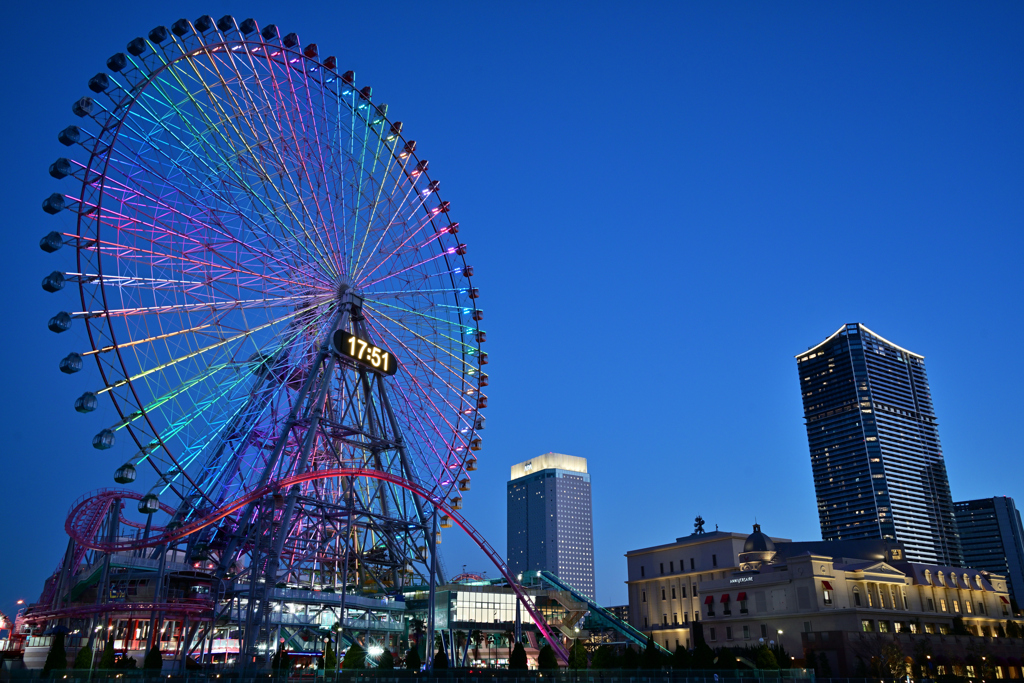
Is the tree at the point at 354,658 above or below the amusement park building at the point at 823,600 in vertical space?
below

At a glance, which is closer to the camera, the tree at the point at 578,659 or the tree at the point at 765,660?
the tree at the point at 578,659

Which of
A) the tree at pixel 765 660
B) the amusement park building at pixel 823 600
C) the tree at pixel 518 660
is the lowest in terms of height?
the tree at pixel 765 660

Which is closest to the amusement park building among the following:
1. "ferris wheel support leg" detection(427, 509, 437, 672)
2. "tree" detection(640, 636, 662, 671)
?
"tree" detection(640, 636, 662, 671)

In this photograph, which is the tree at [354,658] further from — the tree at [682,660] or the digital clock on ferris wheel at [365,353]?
the tree at [682,660]

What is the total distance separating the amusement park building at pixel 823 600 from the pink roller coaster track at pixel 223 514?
20.5m

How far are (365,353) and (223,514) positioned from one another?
14057mm

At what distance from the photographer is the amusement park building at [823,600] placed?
7038cm

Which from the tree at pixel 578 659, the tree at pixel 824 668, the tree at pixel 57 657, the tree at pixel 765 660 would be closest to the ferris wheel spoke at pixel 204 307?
the tree at pixel 57 657

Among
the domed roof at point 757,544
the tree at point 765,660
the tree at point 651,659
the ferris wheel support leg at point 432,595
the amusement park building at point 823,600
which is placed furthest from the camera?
the domed roof at point 757,544

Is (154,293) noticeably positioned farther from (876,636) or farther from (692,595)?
(692,595)

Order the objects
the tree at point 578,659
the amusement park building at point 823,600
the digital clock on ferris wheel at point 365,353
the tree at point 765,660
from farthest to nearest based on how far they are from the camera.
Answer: the amusement park building at point 823,600 → the tree at point 765,660 → the tree at point 578,659 → the digital clock on ferris wheel at point 365,353

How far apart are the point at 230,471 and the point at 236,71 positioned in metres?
29.2

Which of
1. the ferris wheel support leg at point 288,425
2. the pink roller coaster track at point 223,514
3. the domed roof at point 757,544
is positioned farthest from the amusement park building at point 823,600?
the ferris wheel support leg at point 288,425

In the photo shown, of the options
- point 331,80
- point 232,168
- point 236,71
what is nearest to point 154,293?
point 232,168
